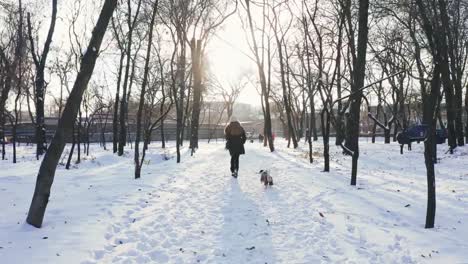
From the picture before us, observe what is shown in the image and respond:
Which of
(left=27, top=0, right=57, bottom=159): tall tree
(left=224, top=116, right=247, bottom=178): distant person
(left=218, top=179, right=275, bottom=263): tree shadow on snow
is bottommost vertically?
(left=218, top=179, right=275, bottom=263): tree shadow on snow

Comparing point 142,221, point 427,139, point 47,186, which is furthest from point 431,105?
point 47,186

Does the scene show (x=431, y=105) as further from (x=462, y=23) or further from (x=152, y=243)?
(x=462, y=23)

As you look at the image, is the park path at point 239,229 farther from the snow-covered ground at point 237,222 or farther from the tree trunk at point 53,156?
the tree trunk at point 53,156

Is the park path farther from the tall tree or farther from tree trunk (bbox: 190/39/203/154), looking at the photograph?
tree trunk (bbox: 190/39/203/154)

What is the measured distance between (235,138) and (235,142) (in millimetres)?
126

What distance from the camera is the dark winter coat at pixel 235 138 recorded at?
1121cm

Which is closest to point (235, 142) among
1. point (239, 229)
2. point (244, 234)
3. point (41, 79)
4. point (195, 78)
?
point (239, 229)

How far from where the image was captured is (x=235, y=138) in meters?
11.3

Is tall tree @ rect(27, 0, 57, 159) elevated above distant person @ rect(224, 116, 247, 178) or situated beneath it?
elevated above

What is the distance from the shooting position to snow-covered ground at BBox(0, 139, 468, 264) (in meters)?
4.49

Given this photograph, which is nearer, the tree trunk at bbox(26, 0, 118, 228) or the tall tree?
the tree trunk at bbox(26, 0, 118, 228)

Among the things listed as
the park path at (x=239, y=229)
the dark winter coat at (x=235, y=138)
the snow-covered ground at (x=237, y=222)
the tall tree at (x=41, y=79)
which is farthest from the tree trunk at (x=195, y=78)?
the park path at (x=239, y=229)

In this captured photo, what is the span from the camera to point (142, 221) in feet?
19.7

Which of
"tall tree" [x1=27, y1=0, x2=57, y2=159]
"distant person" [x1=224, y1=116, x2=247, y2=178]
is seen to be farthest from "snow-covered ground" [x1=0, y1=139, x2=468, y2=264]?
"tall tree" [x1=27, y1=0, x2=57, y2=159]
